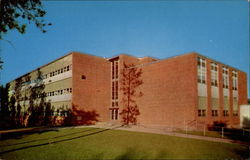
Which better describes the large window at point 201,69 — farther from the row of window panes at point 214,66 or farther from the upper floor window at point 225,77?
the upper floor window at point 225,77

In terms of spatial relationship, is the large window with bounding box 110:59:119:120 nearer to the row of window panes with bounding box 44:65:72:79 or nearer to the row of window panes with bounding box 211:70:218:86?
the row of window panes with bounding box 44:65:72:79

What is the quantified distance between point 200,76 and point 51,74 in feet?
89.1

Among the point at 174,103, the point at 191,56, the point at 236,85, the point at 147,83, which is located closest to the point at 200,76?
the point at 191,56

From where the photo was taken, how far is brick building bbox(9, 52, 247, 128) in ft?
70.5

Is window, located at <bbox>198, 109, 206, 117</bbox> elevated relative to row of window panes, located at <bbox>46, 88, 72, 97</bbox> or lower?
lower

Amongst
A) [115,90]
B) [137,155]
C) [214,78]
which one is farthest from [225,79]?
[137,155]

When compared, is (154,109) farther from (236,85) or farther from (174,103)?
(236,85)

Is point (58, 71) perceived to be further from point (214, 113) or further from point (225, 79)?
point (225, 79)

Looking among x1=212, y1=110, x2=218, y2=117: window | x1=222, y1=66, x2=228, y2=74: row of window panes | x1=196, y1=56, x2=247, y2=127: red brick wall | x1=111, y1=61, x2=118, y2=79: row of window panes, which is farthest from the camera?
x1=111, y1=61, x2=118, y2=79: row of window panes

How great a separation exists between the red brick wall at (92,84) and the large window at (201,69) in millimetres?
16507

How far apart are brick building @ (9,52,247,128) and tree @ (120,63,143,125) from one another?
34.0 inches

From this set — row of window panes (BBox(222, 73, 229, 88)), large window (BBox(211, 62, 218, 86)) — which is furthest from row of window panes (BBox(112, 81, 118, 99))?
row of window panes (BBox(222, 73, 229, 88))

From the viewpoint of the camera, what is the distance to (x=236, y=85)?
29.0 m

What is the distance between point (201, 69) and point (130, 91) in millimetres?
12238
